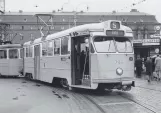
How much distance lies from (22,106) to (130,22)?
91004mm

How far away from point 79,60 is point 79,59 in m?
0.04

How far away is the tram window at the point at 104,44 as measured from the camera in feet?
41.6

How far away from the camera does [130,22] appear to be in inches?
3898

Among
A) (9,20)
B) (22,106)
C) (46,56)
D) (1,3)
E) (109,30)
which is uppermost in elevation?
(9,20)

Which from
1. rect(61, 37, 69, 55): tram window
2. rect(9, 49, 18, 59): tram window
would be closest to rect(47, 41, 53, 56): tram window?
rect(61, 37, 69, 55): tram window

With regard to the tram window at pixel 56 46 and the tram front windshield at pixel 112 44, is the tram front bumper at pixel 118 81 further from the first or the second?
the tram window at pixel 56 46

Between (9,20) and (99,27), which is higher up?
(9,20)

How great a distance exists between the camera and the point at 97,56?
1248 centimetres

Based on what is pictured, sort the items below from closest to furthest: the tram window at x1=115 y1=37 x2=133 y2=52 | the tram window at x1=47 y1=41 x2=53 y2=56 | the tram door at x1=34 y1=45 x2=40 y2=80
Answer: the tram window at x1=115 y1=37 x2=133 y2=52
the tram window at x1=47 y1=41 x2=53 y2=56
the tram door at x1=34 y1=45 x2=40 y2=80

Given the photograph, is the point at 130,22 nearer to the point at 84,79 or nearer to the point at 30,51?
the point at 30,51

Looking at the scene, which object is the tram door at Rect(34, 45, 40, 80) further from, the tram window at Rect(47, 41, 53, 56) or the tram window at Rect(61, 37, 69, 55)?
the tram window at Rect(61, 37, 69, 55)

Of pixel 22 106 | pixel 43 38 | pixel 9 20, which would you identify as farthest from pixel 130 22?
pixel 22 106

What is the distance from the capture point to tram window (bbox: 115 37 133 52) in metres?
13.1

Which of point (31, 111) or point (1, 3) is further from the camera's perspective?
point (1, 3)
